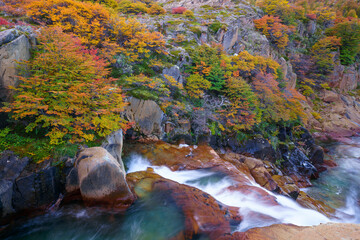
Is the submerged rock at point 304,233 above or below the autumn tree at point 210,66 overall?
below

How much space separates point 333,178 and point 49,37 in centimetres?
2092

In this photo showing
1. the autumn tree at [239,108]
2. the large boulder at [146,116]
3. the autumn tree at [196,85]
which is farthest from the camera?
the autumn tree at [196,85]

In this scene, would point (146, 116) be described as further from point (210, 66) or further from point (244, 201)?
point (210, 66)

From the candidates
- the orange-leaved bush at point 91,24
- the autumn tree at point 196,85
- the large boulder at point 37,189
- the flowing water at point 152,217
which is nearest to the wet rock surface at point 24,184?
the large boulder at point 37,189

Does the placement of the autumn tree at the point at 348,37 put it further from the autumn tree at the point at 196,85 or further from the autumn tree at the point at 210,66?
the autumn tree at the point at 196,85

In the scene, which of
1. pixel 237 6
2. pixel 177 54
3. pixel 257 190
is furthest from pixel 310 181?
pixel 237 6

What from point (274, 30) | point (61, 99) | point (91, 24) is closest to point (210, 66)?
point (91, 24)

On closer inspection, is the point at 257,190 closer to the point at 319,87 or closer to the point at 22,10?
the point at 22,10

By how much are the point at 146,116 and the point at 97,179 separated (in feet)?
17.0

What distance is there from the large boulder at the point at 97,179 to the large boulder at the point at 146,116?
14.0 ft

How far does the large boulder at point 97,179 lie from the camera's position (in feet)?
16.9

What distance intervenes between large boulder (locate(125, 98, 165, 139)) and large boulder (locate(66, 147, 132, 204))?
4.26m

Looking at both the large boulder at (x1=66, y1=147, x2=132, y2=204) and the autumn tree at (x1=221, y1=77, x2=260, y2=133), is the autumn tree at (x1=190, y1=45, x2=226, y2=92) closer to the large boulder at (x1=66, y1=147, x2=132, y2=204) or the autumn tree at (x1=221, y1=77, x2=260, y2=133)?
the autumn tree at (x1=221, y1=77, x2=260, y2=133)

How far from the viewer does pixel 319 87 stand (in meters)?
27.1
